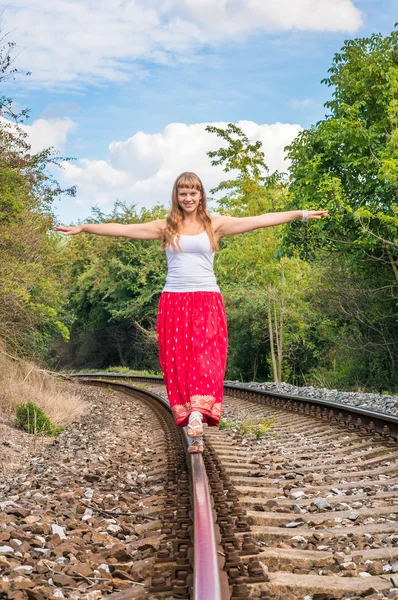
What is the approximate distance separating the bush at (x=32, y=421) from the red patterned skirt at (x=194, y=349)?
4.98 metres

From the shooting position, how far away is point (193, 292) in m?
5.04

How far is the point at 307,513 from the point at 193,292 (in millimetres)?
1767

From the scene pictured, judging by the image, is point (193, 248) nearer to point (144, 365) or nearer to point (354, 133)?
point (354, 133)

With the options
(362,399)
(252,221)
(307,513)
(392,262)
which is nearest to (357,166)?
(392,262)

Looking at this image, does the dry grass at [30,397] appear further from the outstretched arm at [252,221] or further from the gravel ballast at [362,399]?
the outstretched arm at [252,221]

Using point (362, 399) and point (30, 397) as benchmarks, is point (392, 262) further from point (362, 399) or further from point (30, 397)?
point (30, 397)

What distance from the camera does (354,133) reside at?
15.1 meters

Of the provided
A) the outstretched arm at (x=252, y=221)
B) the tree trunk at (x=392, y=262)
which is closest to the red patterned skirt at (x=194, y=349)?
the outstretched arm at (x=252, y=221)

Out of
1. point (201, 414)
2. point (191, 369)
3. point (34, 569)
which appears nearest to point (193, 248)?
point (191, 369)

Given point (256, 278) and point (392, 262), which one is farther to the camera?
point (256, 278)

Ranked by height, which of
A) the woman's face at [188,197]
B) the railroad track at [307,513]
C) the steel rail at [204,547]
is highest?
the woman's face at [188,197]

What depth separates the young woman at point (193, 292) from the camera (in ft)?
16.2

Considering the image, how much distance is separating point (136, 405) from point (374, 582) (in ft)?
36.6

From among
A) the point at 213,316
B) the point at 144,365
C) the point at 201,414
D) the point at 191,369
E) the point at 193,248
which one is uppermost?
the point at 193,248
